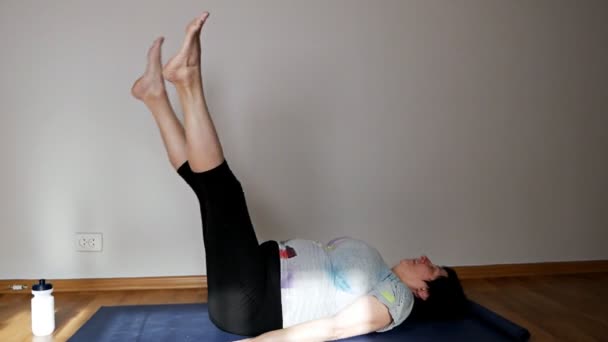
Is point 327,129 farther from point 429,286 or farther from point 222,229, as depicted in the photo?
point 222,229

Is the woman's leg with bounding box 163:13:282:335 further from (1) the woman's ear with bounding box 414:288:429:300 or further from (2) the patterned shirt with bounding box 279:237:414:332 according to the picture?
(1) the woman's ear with bounding box 414:288:429:300

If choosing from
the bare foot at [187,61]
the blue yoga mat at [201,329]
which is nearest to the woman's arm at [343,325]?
the blue yoga mat at [201,329]

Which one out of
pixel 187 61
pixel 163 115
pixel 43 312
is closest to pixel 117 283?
pixel 43 312

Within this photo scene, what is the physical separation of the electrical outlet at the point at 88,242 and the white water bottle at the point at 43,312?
0.73 m

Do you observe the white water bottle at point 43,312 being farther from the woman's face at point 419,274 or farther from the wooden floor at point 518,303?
the woman's face at point 419,274

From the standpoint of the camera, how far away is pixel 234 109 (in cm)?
286

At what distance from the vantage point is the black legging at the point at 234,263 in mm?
1692

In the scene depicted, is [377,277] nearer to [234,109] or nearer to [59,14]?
[234,109]

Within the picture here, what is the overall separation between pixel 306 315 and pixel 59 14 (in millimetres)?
2033

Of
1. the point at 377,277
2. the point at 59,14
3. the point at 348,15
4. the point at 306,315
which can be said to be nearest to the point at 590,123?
the point at 348,15

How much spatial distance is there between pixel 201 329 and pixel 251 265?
0.48 m

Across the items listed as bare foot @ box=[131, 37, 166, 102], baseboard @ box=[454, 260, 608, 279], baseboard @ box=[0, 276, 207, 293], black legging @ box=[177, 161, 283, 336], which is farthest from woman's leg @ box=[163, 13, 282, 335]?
baseboard @ box=[454, 260, 608, 279]

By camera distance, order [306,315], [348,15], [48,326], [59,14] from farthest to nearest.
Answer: [348,15], [59,14], [48,326], [306,315]

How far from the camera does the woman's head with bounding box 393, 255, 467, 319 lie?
2.02m
